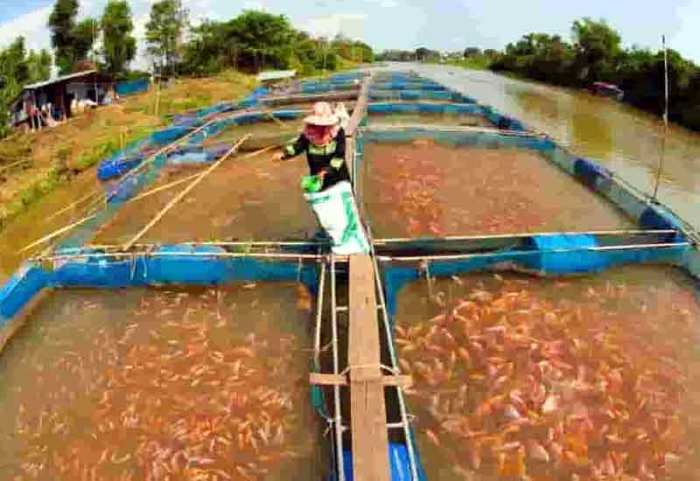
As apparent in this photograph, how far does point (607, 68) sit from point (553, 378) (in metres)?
29.8

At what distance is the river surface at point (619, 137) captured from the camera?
13359 millimetres

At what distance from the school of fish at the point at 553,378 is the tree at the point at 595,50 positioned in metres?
27.7

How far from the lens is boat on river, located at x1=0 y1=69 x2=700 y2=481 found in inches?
178

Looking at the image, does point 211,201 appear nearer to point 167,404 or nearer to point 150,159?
point 150,159

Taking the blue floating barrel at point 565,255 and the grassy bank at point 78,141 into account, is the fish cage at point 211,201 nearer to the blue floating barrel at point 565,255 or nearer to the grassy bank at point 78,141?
the blue floating barrel at point 565,255

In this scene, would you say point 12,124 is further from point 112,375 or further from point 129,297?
point 112,375

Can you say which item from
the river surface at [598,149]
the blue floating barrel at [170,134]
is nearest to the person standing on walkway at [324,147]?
the river surface at [598,149]

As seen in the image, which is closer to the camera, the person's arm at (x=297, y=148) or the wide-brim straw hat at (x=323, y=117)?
the wide-brim straw hat at (x=323, y=117)

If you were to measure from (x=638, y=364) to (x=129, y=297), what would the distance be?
493 centimetres

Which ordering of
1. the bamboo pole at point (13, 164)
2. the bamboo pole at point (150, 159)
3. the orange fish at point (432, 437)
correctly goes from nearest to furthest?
1. the orange fish at point (432, 437)
2. the bamboo pole at point (150, 159)
3. the bamboo pole at point (13, 164)

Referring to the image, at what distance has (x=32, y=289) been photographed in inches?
262

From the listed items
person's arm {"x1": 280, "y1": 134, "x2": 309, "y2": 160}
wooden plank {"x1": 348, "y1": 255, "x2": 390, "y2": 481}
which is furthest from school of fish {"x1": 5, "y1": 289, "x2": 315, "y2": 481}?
person's arm {"x1": 280, "y1": 134, "x2": 309, "y2": 160}

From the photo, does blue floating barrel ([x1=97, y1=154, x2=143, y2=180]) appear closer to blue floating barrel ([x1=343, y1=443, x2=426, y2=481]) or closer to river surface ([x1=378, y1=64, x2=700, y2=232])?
river surface ([x1=378, y1=64, x2=700, y2=232])

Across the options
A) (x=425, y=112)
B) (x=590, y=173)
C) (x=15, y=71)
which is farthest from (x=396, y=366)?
(x=15, y=71)
